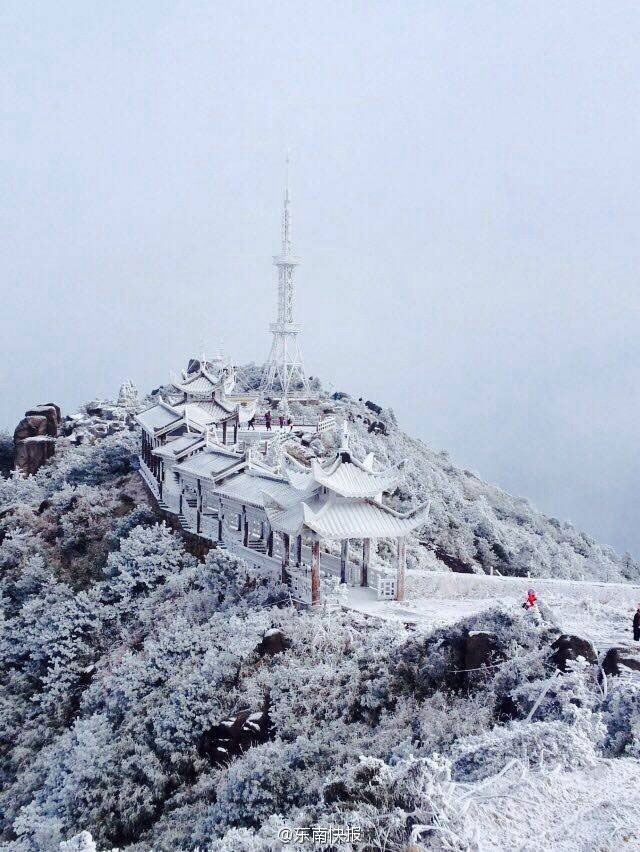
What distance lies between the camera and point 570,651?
13.2 m

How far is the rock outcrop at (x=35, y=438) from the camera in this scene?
159 feet

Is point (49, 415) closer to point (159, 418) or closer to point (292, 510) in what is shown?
point (159, 418)

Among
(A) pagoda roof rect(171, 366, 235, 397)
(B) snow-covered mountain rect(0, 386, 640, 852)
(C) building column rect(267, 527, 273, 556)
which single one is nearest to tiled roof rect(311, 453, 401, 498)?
(B) snow-covered mountain rect(0, 386, 640, 852)

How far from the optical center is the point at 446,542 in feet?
116

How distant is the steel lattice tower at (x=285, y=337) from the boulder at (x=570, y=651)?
51.9 meters

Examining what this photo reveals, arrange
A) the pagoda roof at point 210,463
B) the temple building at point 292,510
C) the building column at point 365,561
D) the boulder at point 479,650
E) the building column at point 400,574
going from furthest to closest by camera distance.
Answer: the pagoda roof at point 210,463 → the building column at point 365,561 → the building column at point 400,574 → the temple building at point 292,510 → the boulder at point 479,650

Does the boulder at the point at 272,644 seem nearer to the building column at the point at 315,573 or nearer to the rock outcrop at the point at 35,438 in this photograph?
the building column at the point at 315,573

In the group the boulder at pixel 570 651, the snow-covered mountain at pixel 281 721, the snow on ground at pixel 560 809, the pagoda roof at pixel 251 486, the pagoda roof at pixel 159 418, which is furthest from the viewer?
the pagoda roof at pixel 159 418

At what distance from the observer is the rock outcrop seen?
48.3 metres

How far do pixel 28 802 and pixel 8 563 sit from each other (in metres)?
16.0

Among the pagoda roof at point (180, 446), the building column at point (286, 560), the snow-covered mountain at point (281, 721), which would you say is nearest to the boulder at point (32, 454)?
the pagoda roof at point (180, 446)

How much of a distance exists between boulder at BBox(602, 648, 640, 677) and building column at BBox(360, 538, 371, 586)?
30.0 feet

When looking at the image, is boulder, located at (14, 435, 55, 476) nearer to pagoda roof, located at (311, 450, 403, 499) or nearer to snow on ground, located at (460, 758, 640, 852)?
pagoda roof, located at (311, 450, 403, 499)

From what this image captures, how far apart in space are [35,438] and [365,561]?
3515 centimetres
